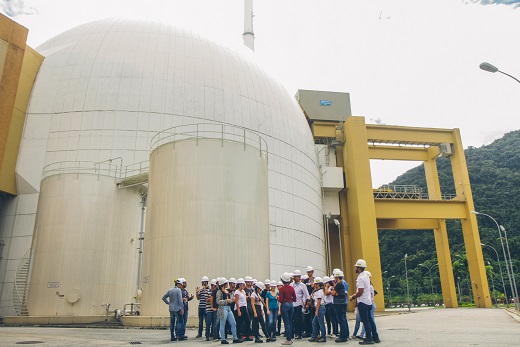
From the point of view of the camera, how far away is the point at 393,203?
118 feet

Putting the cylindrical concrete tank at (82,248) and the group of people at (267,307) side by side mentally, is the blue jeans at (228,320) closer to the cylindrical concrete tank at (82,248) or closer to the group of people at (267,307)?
the group of people at (267,307)

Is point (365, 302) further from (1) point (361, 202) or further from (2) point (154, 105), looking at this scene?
(1) point (361, 202)

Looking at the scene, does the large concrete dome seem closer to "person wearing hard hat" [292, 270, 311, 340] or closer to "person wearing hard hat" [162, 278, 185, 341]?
"person wearing hard hat" [162, 278, 185, 341]

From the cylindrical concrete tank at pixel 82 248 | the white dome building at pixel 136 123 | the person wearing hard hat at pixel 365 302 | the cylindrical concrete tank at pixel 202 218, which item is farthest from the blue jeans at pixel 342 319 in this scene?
the cylindrical concrete tank at pixel 82 248

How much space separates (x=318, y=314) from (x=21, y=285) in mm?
16769

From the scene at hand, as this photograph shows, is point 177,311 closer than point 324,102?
Yes

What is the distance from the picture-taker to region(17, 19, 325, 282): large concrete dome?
23547 mm

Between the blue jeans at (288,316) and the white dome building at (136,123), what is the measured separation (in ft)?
21.0

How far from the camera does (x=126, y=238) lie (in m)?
20.6

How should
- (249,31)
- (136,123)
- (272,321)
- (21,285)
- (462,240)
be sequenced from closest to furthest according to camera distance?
(272,321) < (21,285) < (136,123) < (249,31) < (462,240)

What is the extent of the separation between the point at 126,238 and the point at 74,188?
138 inches

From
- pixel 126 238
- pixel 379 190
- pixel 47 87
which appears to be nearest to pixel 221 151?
pixel 126 238

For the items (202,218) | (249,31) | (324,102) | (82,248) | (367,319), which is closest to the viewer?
(367,319)

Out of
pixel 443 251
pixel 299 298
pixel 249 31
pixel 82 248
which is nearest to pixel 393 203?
pixel 443 251
